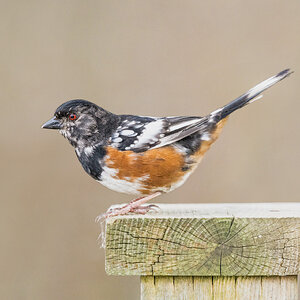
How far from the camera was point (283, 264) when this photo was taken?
7.64 ft

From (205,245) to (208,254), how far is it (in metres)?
0.04

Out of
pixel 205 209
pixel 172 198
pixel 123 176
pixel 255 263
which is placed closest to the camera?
pixel 255 263

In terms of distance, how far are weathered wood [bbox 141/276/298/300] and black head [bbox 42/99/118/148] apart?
3.48 feet

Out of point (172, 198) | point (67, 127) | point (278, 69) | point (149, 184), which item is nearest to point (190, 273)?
point (149, 184)

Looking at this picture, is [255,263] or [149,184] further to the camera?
[149,184]

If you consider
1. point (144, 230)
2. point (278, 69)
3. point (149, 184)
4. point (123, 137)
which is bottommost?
point (144, 230)

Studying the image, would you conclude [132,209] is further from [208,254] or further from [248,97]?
[248,97]

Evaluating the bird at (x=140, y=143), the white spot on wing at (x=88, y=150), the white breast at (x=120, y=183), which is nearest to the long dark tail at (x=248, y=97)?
the bird at (x=140, y=143)

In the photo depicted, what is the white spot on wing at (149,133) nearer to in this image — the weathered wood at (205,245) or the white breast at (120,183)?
the white breast at (120,183)

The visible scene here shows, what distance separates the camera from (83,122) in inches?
125

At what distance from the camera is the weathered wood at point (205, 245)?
90.6 inches

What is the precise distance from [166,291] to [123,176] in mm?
841

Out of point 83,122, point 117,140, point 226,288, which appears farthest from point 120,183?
point 226,288

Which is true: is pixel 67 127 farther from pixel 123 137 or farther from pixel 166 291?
pixel 166 291
